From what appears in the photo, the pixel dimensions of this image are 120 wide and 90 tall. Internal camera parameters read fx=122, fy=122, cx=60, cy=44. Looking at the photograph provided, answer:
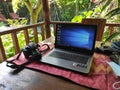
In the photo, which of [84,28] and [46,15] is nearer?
[84,28]

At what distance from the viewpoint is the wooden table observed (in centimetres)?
63

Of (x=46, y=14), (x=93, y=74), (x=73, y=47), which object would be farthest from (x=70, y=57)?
(x=46, y=14)

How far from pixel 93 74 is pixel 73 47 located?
33cm

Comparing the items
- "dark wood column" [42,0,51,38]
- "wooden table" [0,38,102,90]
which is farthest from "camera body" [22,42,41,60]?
"dark wood column" [42,0,51,38]

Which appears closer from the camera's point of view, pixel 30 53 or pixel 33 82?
pixel 33 82

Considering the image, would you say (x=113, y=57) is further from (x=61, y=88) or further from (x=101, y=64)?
(x=61, y=88)

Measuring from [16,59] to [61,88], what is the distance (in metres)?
0.45

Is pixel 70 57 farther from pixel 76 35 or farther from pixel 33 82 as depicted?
pixel 33 82

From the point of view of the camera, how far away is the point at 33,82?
0.67 m

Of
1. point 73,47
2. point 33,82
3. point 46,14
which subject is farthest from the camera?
point 46,14

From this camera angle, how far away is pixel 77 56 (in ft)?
3.05

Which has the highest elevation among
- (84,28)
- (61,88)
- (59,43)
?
(84,28)

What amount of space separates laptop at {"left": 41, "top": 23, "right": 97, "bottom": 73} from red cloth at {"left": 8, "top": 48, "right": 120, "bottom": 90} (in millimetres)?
39

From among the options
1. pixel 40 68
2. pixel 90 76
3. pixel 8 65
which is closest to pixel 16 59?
pixel 8 65
